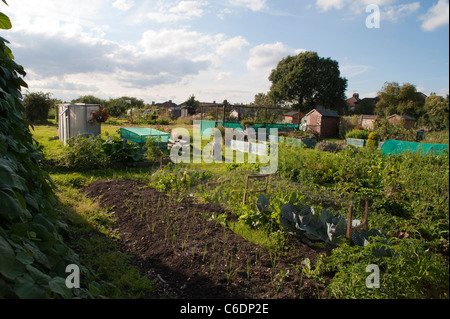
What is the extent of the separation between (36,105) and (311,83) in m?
30.1

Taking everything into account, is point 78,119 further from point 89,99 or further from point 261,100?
point 261,100

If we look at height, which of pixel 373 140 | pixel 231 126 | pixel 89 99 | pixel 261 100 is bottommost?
pixel 373 140

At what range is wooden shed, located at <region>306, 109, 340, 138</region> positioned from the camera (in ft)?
69.8

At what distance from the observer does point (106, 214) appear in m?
4.48

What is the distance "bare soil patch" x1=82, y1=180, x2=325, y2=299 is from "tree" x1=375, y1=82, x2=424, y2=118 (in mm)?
30769

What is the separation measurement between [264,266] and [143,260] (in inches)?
53.5

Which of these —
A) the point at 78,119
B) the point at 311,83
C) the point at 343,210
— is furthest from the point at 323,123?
the point at 343,210

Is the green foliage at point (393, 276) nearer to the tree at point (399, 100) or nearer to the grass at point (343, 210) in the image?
the grass at point (343, 210)

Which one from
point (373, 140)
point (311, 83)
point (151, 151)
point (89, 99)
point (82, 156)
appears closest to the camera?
point (82, 156)

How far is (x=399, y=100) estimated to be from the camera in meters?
30.5

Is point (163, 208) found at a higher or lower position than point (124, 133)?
lower

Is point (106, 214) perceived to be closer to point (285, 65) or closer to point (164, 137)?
point (164, 137)

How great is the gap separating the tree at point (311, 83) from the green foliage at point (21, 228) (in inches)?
1431
